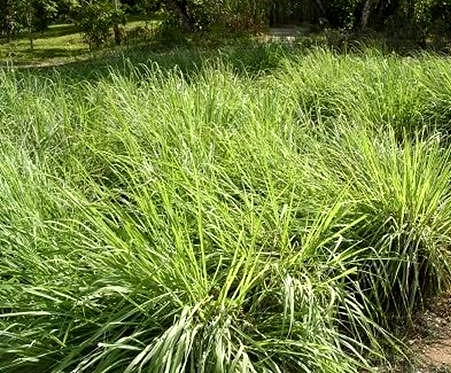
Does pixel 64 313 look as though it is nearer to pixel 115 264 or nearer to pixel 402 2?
pixel 115 264

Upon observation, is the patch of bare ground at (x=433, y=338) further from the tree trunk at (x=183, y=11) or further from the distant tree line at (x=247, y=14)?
the tree trunk at (x=183, y=11)

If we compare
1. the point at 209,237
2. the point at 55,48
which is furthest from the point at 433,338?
the point at 55,48

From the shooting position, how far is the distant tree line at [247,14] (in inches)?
381

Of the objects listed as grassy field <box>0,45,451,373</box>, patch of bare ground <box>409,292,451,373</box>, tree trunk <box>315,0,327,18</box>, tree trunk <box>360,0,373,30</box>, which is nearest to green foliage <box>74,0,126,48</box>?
tree trunk <box>315,0,327,18</box>

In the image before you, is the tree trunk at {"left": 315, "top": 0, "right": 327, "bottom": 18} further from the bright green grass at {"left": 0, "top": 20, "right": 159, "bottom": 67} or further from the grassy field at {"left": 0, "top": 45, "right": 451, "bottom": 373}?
the grassy field at {"left": 0, "top": 45, "right": 451, "bottom": 373}

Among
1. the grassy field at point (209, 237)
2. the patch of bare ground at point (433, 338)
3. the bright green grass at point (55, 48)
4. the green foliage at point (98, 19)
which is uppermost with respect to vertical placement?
the grassy field at point (209, 237)

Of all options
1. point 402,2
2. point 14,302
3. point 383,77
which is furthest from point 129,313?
point 402,2

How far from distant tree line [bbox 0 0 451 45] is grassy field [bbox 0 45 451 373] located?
669 centimetres

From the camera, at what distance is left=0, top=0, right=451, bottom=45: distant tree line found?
9.67 meters

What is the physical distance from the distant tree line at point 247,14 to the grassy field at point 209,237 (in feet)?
21.9

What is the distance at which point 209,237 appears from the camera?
2.12 metres

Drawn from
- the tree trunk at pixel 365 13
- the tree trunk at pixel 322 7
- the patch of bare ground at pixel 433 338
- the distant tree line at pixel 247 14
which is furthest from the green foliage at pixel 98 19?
the patch of bare ground at pixel 433 338

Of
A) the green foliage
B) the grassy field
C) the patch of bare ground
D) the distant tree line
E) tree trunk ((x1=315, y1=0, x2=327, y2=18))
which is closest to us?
the grassy field

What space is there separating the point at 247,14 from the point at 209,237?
10.6m
